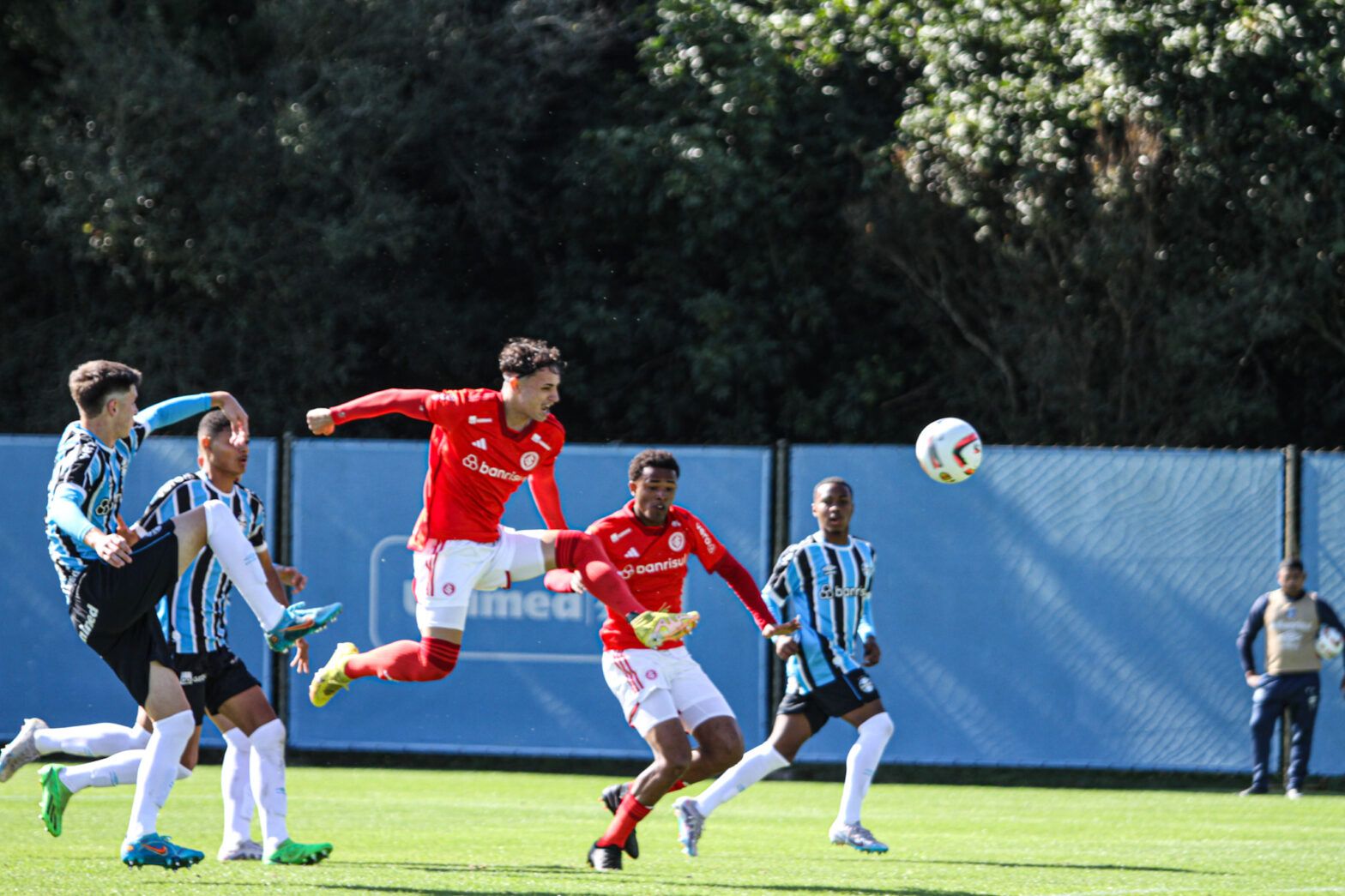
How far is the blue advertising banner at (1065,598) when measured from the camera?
14586mm

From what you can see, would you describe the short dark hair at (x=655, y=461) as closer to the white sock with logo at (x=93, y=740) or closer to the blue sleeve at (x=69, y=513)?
the white sock with logo at (x=93, y=740)

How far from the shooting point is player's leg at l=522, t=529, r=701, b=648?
8172 mm

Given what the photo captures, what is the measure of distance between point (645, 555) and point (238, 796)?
2191 mm

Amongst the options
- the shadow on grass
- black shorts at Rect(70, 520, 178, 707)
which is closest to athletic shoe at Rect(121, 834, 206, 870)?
black shorts at Rect(70, 520, 178, 707)

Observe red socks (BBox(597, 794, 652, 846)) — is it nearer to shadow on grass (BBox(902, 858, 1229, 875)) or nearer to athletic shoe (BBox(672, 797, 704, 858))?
athletic shoe (BBox(672, 797, 704, 858))

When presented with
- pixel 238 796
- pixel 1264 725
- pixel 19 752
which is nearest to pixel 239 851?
pixel 238 796

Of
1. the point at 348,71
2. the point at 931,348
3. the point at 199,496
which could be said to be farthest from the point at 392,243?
the point at 199,496

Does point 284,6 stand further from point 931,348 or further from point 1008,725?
point 1008,725

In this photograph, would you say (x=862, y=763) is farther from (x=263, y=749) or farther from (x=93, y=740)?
(x=93, y=740)

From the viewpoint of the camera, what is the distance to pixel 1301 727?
13.7 metres

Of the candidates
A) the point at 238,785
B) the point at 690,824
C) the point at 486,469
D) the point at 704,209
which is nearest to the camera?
the point at 486,469

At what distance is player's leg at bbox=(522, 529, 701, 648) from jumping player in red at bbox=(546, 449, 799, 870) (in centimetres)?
16

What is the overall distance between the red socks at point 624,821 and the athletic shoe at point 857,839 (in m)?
1.45

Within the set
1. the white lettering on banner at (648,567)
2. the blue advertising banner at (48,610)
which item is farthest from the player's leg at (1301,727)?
the blue advertising banner at (48,610)
